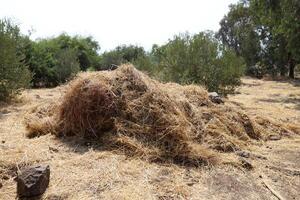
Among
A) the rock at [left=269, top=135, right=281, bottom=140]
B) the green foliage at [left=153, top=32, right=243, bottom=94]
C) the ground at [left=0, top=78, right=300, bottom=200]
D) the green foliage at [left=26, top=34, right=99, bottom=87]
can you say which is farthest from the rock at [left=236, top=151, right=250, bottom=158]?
the green foliage at [left=26, top=34, right=99, bottom=87]

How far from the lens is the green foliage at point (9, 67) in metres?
10.7

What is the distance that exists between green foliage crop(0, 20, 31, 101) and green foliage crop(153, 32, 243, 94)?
4.25 m

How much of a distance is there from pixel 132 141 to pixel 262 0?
36.8 ft

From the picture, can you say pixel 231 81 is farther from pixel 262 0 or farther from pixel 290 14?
pixel 262 0

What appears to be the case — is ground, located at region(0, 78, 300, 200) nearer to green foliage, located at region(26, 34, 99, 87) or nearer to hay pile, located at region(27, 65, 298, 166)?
hay pile, located at region(27, 65, 298, 166)

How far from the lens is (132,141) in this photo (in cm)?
515

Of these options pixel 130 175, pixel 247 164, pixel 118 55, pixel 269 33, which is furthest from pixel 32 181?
pixel 269 33

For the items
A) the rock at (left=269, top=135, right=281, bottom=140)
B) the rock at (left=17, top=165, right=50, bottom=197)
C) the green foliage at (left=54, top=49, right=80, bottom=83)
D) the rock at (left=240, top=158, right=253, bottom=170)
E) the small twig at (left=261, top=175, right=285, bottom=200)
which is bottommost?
the small twig at (left=261, top=175, right=285, bottom=200)

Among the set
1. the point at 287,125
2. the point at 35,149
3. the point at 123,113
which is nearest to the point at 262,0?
the point at 287,125

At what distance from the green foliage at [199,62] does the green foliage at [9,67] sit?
425 centimetres

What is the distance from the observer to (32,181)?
3.82 m

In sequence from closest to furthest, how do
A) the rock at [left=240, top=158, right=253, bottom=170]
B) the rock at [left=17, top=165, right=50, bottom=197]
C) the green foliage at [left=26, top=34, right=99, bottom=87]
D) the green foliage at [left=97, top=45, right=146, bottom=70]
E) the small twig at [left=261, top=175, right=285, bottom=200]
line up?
the rock at [left=17, top=165, right=50, bottom=197], the small twig at [left=261, top=175, right=285, bottom=200], the rock at [left=240, top=158, right=253, bottom=170], the green foliage at [left=26, top=34, right=99, bottom=87], the green foliage at [left=97, top=45, right=146, bottom=70]

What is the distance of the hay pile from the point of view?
5129mm

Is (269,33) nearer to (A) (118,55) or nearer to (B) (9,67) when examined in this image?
(A) (118,55)
